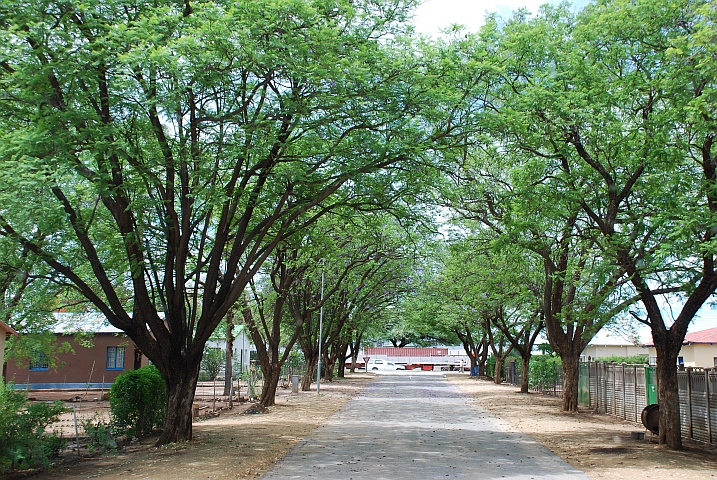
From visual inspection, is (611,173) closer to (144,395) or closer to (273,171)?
(273,171)

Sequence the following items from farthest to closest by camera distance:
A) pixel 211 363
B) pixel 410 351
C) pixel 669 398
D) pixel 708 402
Result: pixel 410 351
pixel 211 363
pixel 708 402
pixel 669 398

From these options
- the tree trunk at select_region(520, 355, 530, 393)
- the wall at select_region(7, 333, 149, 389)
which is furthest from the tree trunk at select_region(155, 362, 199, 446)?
the wall at select_region(7, 333, 149, 389)

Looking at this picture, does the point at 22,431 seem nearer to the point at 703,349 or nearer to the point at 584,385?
the point at 584,385

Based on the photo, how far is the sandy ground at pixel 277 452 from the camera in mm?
11039

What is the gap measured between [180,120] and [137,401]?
20.5ft

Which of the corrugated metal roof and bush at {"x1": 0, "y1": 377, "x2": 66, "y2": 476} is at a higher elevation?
the corrugated metal roof

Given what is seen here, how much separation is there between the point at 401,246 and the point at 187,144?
53.4 ft

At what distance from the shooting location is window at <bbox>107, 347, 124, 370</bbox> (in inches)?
1564

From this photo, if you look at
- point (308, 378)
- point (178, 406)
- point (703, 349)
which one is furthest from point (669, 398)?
point (308, 378)

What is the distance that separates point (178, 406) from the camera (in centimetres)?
1404

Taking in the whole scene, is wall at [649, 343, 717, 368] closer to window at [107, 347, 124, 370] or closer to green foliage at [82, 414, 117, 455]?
window at [107, 347, 124, 370]

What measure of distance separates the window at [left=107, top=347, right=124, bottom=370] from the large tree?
26566mm

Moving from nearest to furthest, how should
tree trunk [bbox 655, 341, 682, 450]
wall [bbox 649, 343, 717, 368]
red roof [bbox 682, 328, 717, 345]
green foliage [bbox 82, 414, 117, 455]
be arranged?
1. green foliage [bbox 82, 414, 117, 455]
2. tree trunk [bbox 655, 341, 682, 450]
3. red roof [bbox 682, 328, 717, 345]
4. wall [bbox 649, 343, 717, 368]

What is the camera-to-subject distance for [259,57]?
10.9 metres
